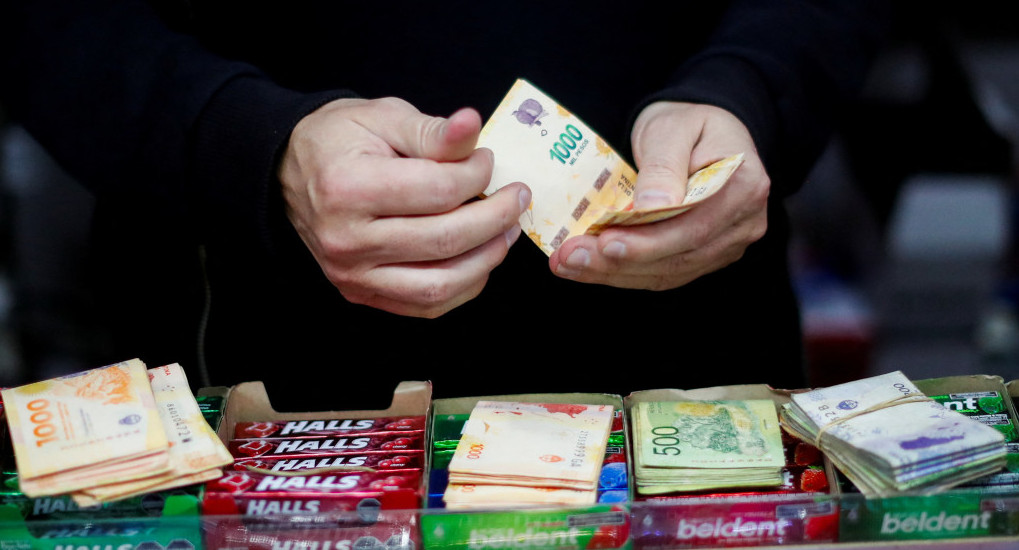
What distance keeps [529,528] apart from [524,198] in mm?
505

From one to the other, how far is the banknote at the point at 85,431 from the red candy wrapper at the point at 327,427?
19cm

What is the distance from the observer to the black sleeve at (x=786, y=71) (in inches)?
62.7

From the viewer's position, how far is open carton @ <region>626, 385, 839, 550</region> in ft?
3.68

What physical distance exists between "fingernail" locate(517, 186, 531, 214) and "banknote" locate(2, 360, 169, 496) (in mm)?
603

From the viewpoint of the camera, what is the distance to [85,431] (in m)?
1.19

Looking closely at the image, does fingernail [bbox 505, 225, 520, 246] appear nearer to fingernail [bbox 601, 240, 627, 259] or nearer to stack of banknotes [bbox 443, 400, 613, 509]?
fingernail [bbox 601, 240, 627, 259]

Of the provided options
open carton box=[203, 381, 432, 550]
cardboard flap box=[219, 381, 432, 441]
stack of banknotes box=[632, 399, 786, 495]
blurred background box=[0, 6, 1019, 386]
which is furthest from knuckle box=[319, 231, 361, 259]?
blurred background box=[0, 6, 1019, 386]

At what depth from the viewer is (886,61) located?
345 cm

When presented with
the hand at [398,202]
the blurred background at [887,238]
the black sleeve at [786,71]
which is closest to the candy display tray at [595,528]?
the hand at [398,202]

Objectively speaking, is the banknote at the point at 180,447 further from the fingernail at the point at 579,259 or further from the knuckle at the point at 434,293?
the fingernail at the point at 579,259

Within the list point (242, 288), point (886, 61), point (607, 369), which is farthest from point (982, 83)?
point (242, 288)

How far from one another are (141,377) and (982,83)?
3367 mm

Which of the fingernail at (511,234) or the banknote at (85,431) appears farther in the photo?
the fingernail at (511,234)

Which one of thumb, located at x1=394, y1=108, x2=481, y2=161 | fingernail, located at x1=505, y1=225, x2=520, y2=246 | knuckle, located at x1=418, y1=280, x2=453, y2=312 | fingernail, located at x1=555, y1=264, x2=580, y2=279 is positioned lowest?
knuckle, located at x1=418, y1=280, x2=453, y2=312
